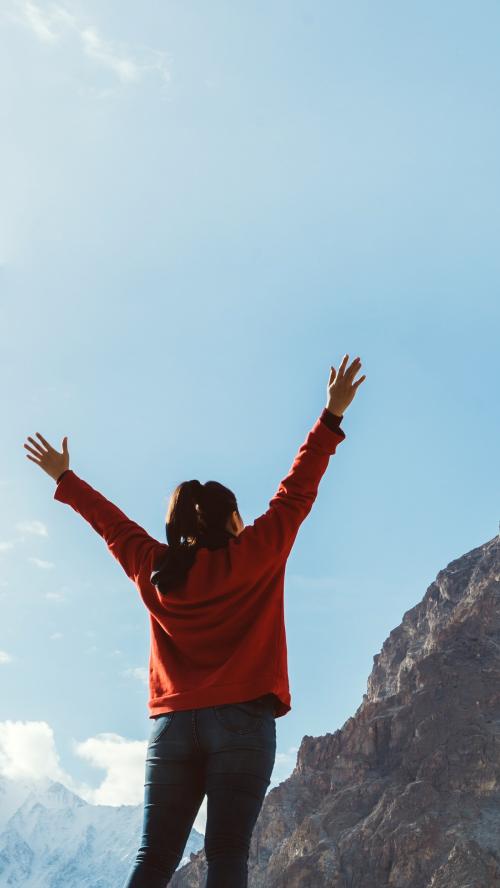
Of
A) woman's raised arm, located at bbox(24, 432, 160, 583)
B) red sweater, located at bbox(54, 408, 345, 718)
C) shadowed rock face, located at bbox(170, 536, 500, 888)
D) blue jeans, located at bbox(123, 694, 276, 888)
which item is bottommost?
blue jeans, located at bbox(123, 694, 276, 888)

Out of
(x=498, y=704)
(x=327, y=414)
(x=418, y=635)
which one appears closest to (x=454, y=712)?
(x=498, y=704)

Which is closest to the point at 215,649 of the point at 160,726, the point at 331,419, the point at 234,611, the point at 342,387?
the point at 234,611

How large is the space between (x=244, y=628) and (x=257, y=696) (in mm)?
319

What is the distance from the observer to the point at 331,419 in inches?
178

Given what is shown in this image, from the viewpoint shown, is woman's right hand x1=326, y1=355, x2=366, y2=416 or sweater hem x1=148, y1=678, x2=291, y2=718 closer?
sweater hem x1=148, y1=678, x2=291, y2=718

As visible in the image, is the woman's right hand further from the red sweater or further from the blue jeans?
the blue jeans

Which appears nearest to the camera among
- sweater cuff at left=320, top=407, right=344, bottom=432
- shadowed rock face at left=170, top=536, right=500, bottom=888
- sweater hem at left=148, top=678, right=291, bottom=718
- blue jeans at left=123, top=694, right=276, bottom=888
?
blue jeans at left=123, top=694, right=276, bottom=888

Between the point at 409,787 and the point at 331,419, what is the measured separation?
127 meters

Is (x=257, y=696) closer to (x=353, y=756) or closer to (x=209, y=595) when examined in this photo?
(x=209, y=595)

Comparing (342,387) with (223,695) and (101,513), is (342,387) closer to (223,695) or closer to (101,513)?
(101,513)

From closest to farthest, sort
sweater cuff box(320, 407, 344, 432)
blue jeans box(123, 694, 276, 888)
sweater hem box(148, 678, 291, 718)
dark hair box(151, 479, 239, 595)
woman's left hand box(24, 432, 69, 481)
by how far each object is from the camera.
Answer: blue jeans box(123, 694, 276, 888)
sweater hem box(148, 678, 291, 718)
dark hair box(151, 479, 239, 595)
sweater cuff box(320, 407, 344, 432)
woman's left hand box(24, 432, 69, 481)

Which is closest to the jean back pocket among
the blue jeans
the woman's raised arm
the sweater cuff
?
the blue jeans

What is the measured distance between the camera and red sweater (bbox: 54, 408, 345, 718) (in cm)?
Answer: 396

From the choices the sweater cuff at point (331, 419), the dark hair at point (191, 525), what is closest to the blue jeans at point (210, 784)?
the dark hair at point (191, 525)
